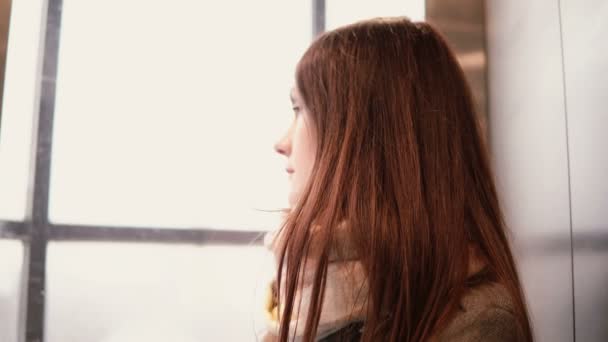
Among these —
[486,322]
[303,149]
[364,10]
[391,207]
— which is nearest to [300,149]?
[303,149]

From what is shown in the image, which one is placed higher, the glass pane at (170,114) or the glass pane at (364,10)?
the glass pane at (364,10)

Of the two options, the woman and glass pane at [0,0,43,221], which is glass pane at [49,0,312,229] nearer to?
glass pane at [0,0,43,221]

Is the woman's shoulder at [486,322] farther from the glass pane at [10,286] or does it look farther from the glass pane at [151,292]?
the glass pane at [10,286]

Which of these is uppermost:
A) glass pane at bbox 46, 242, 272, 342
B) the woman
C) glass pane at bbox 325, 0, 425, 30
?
glass pane at bbox 325, 0, 425, 30

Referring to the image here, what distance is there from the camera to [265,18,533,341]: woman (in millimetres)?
575

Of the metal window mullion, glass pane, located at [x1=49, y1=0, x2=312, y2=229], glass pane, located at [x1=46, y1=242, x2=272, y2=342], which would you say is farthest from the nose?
the metal window mullion

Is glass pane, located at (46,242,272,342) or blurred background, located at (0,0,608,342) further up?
blurred background, located at (0,0,608,342)

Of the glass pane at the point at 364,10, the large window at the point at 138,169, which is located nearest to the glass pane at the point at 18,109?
the large window at the point at 138,169

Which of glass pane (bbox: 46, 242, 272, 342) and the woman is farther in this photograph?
glass pane (bbox: 46, 242, 272, 342)

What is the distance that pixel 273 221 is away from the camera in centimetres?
112

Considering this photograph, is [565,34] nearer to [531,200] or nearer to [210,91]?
[531,200]

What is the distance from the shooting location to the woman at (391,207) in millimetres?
575

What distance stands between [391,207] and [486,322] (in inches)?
6.1

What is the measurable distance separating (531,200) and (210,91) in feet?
2.12
